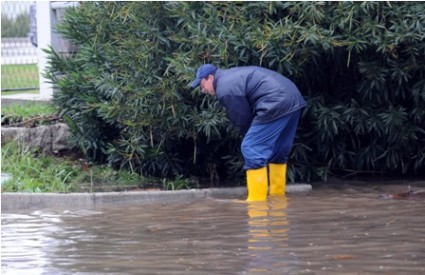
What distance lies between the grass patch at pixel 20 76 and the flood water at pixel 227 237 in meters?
6.16

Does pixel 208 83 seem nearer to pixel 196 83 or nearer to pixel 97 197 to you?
pixel 196 83

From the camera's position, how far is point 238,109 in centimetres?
1017

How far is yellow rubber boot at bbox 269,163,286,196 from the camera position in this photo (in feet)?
35.2

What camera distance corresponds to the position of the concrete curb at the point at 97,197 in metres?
10.3

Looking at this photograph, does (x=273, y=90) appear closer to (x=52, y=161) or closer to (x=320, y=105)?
(x=320, y=105)

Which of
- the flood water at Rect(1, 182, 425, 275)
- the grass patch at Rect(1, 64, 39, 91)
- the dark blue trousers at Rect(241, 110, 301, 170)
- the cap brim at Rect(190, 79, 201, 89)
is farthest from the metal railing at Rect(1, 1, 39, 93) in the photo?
the flood water at Rect(1, 182, 425, 275)

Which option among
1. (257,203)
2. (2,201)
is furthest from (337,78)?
(2,201)

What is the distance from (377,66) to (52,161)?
3822 millimetres

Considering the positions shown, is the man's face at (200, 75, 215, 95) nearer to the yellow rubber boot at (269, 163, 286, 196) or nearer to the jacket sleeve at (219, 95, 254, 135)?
the jacket sleeve at (219, 95, 254, 135)

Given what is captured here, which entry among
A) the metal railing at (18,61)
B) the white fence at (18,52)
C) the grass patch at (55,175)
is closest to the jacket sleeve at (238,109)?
the grass patch at (55,175)

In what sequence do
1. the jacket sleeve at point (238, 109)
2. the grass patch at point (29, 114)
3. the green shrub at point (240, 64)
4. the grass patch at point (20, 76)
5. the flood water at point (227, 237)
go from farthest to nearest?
the grass patch at point (20, 76) < the grass patch at point (29, 114) < the green shrub at point (240, 64) < the jacket sleeve at point (238, 109) < the flood water at point (227, 237)

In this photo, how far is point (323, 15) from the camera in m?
10.4

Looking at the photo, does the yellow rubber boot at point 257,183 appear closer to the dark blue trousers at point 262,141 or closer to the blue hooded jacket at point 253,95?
the dark blue trousers at point 262,141

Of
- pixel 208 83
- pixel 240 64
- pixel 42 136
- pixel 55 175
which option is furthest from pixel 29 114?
pixel 208 83
